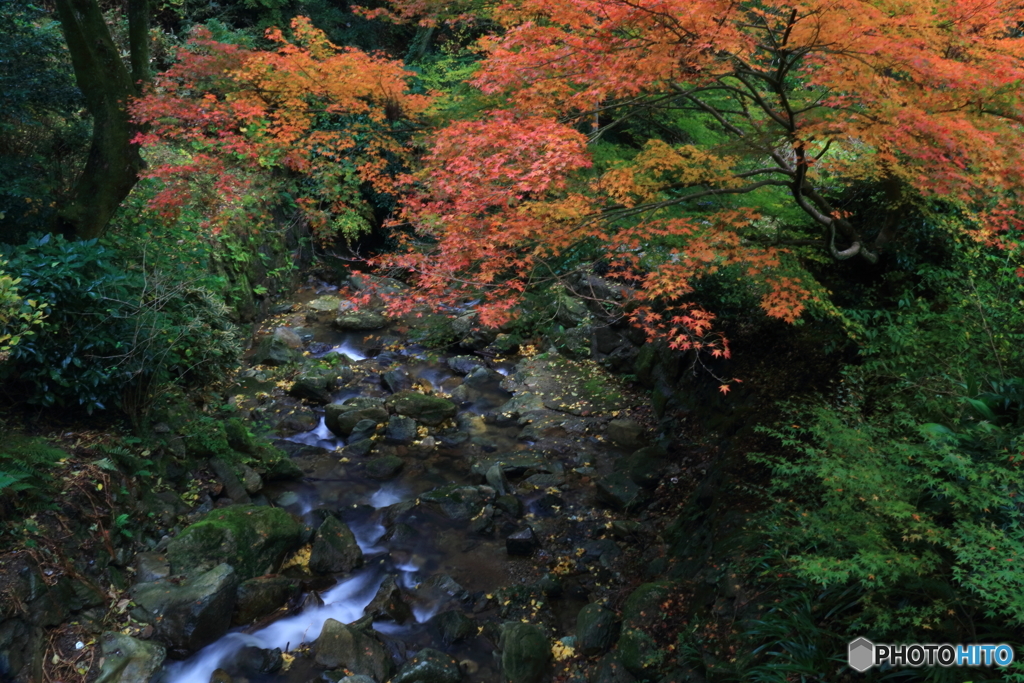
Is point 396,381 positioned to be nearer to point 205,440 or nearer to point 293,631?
point 205,440

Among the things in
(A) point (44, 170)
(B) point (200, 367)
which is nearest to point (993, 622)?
(B) point (200, 367)

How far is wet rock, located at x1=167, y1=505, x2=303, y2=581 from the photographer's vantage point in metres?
5.79

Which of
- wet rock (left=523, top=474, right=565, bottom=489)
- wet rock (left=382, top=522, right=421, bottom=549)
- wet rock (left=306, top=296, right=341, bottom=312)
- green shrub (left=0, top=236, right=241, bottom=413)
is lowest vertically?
wet rock (left=523, top=474, right=565, bottom=489)

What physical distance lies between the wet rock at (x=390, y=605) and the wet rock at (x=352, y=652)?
18.0 inches

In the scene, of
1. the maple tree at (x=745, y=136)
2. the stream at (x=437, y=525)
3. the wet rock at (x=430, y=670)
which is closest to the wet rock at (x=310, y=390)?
the stream at (x=437, y=525)

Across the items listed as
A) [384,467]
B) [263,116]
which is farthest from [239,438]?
[263,116]

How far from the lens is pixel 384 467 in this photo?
333 inches

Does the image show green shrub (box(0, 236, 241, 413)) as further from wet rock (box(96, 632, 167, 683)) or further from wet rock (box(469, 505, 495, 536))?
wet rock (box(469, 505, 495, 536))

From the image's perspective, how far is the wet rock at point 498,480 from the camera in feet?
26.2

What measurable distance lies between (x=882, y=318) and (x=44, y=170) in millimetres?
10989

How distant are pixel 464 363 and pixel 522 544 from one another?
547 cm

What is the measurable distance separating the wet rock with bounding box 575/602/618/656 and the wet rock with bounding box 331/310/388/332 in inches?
343

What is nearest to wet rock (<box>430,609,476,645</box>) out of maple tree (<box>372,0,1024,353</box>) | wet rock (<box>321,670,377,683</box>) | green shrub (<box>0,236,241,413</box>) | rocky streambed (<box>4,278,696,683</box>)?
rocky streambed (<box>4,278,696,683</box>)

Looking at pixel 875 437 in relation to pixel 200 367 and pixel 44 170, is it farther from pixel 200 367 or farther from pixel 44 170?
pixel 44 170
